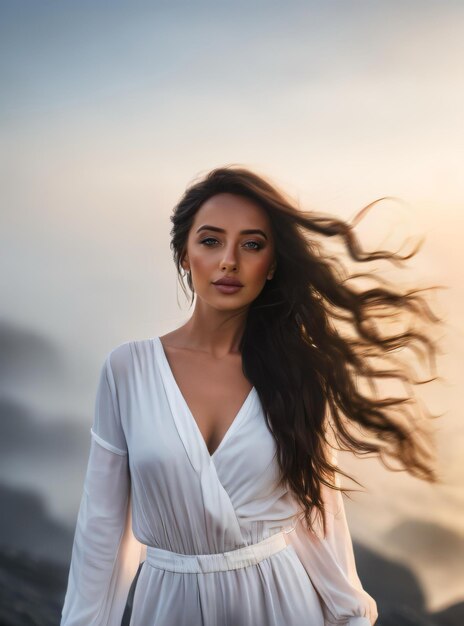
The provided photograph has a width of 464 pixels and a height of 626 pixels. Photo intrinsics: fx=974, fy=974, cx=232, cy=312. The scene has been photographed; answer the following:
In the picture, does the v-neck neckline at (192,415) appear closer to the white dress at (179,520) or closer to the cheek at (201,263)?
the white dress at (179,520)

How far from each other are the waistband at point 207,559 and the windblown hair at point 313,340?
160mm

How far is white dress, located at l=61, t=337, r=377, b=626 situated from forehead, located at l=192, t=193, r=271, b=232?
0.98 feet

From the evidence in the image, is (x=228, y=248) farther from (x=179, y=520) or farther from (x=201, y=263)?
(x=179, y=520)

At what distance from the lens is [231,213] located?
210cm

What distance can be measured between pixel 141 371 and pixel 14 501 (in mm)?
1644

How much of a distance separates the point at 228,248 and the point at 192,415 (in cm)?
36

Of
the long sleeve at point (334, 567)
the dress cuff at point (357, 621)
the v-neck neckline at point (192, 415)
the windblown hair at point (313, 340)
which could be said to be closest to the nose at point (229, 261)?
the windblown hair at point (313, 340)

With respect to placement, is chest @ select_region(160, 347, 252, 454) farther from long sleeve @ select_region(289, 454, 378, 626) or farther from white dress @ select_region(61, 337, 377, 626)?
long sleeve @ select_region(289, 454, 378, 626)

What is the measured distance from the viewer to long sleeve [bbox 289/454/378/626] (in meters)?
2.17

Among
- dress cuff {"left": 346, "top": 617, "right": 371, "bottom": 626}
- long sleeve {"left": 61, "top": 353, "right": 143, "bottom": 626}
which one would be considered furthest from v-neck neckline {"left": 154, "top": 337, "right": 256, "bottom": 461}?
dress cuff {"left": 346, "top": 617, "right": 371, "bottom": 626}

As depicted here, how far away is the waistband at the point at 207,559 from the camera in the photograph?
6.70ft

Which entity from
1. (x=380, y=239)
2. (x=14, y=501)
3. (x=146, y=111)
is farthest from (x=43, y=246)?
(x=380, y=239)

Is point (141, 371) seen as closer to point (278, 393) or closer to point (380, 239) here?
point (278, 393)

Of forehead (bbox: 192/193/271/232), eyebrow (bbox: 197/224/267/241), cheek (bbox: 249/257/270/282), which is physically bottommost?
cheek (bbox: 249/257/270/282)
